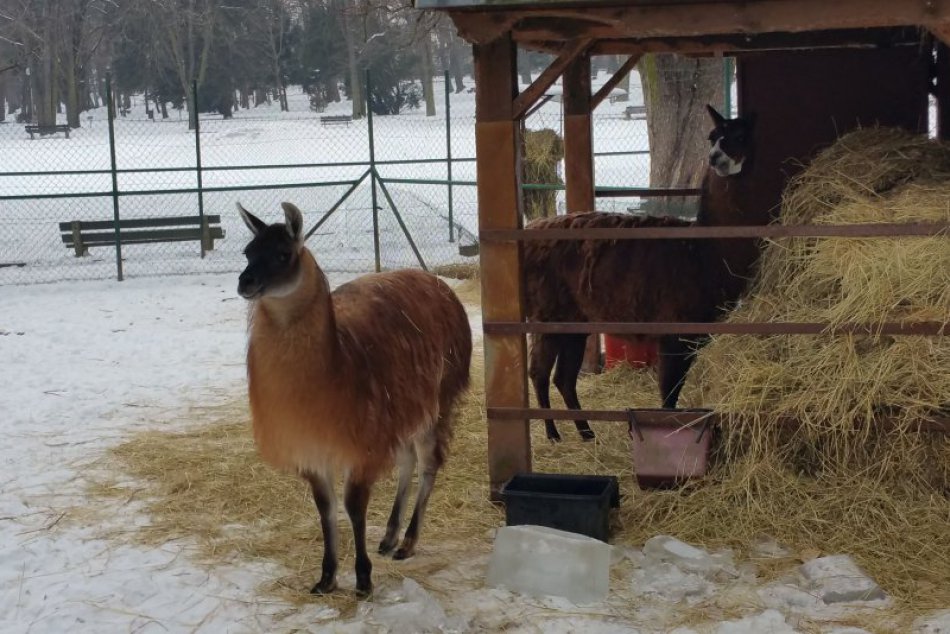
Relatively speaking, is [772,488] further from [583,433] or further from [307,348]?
[307,348]

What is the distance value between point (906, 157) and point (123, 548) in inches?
164

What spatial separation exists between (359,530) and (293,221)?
50.4 inches

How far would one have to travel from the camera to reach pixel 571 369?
6484 millimetres

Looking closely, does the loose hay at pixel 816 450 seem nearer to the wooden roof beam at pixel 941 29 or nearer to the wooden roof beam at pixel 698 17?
the wooden roof beam at pixel 941 29

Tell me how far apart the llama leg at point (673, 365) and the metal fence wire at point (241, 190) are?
391 centimetres

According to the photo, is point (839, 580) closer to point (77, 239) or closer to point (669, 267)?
point (669, 267)

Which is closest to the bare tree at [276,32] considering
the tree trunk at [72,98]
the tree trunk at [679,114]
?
the tree trunk at [72,98]

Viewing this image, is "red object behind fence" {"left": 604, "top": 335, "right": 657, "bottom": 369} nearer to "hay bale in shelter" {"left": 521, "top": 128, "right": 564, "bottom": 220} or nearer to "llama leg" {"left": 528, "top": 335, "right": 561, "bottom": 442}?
"llama leg" {"left": 528, "top": 335, "right": 561, "bottom": 442}

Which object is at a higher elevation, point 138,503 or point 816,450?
point 816,450

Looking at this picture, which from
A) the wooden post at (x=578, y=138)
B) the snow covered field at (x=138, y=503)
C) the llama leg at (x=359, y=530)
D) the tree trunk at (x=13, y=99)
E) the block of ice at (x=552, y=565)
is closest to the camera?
the snow covered field at (x=138, y=503)

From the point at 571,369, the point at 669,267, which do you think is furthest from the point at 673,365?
the point at 571,369

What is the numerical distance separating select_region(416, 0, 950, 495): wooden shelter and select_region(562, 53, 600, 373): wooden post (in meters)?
0.22

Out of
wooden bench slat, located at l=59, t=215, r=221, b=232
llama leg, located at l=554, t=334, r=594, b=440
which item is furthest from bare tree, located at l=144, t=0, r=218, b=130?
llama leg, located at l=554, t=334, r=594, b=440

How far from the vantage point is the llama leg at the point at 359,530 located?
13.9 feet
